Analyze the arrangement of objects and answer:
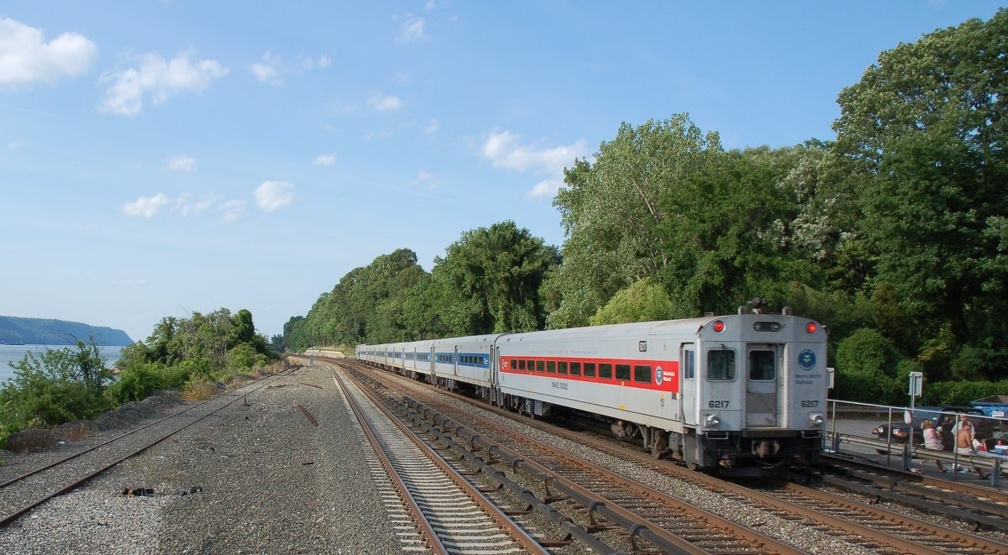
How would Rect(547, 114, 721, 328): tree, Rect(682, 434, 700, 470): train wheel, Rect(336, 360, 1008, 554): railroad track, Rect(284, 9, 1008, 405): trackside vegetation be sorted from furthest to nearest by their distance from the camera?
1. Rect(547, 114, 721, 328): tree
2. Rect(284, 9, 1008, 405): trackside vegetation
3. Rect(682, 434, 700, 470): train wheel
4. Rect(336, 360, 1008, 554): railroad track

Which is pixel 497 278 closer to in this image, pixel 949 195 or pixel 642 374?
pixel 949 195

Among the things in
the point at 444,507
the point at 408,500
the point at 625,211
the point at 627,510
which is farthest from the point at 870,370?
the point at 408,500

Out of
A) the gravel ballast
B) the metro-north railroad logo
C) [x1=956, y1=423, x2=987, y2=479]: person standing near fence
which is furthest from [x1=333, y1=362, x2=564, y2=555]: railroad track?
[x1=956, y1=423, x2=987, y2=479]: person standing near fence

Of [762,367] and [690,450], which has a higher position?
[762,367]

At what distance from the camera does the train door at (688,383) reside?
504 inches

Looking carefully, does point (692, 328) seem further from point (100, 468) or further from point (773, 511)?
point (100, 468)

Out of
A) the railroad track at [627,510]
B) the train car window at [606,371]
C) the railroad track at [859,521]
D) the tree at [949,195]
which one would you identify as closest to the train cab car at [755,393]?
the railroad track at [859,521]

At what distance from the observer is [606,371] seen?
17219 mm

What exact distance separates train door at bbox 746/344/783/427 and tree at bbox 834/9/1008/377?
64.7ft

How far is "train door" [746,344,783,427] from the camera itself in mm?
12844

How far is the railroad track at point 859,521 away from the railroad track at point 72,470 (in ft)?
31.7

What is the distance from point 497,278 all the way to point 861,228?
113ft

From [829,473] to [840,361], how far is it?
18785mm

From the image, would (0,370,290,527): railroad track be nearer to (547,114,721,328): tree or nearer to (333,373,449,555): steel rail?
(333,373,449,555): steel rail
